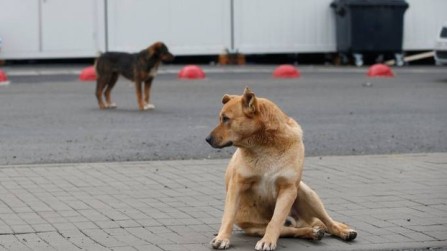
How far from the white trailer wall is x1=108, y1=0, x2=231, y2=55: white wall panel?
1.44 feet

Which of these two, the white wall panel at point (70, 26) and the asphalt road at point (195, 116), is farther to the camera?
the white wall panel at point (70, 26)

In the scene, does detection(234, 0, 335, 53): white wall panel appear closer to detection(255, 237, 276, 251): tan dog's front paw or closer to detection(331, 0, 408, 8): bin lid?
detection(331, 0, 408, 8): bin lid

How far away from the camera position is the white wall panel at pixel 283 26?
27625 millimetres

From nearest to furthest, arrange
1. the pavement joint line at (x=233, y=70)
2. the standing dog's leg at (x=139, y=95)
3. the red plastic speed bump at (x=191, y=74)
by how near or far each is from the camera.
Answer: the standing dog's leg at (x=139, y=95) < the red plastic speed bump at (x=191, y=74) < the pavement joint line at (x=233, y=70)

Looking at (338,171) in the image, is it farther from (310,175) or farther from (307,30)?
(307,30)

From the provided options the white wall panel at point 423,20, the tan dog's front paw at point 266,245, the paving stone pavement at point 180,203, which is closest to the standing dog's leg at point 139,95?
the paving stone pavement at point 180,203

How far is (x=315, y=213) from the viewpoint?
297 inches

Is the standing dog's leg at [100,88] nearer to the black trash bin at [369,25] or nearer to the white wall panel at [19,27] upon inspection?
the white wall panel at [19,27]

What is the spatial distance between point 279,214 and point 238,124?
0.64 metres

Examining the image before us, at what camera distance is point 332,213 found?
863 centimetres

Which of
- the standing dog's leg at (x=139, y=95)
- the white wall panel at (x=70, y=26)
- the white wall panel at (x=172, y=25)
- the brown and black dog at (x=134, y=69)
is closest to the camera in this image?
the standing dog's leg at (x=139, y=95)

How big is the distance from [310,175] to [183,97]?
8824mm

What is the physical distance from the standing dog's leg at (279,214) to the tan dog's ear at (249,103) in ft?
1.69

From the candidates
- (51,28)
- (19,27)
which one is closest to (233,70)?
(51,28)
